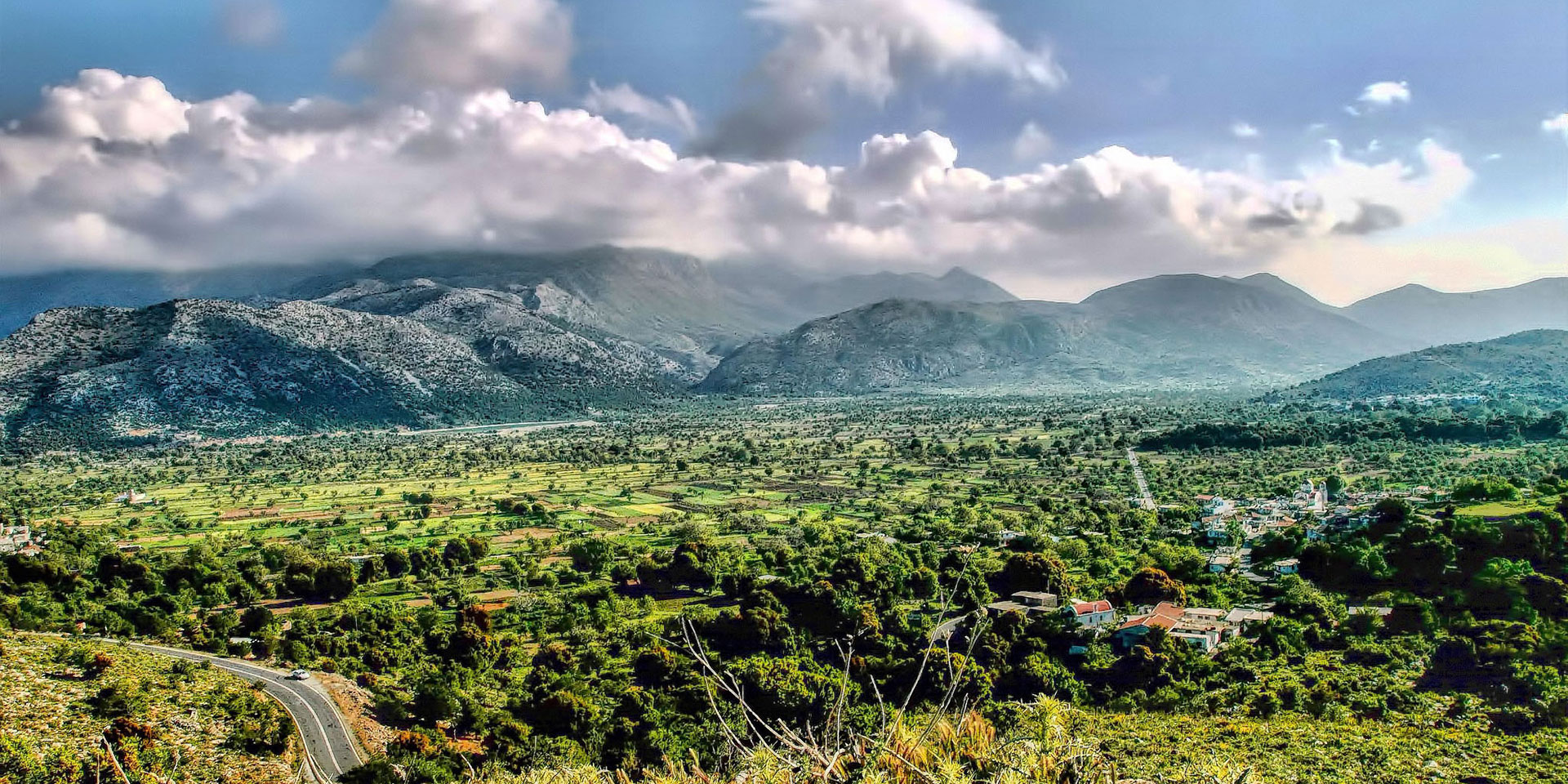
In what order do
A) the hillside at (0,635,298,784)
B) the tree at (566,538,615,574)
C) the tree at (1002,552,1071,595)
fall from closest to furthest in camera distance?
1. the hillside at (0,635,298,784)
2. the tree at (1002,552,1071,595)
3. the tree at (566,538,615,574)

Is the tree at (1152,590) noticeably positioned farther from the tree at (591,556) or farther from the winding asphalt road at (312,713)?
the winding asphalt road at (312,713)

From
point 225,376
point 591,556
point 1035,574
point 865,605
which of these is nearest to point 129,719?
point 865,605

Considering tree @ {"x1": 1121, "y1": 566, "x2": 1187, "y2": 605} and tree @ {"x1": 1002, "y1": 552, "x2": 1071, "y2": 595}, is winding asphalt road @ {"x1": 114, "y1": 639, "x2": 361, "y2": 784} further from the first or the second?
tree @ {"x1": 1121, "y1": 566, "x2": 1187, "y2": 605}

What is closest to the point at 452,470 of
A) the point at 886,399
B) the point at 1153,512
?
the point at 1153,512

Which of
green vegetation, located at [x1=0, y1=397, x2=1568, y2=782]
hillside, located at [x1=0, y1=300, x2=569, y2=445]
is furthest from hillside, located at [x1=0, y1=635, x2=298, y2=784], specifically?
hillside, located at [x1=0, y1=300, x2=569, y2=445]

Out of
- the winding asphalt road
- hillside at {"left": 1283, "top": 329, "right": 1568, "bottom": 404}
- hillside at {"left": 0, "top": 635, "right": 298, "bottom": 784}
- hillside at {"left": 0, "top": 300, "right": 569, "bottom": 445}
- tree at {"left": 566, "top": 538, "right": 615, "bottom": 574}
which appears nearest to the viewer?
hillside at {"left": 0, "top": 635, "right": 298, "bottom": 784}

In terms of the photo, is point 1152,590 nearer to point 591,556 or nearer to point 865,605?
point 865,605
